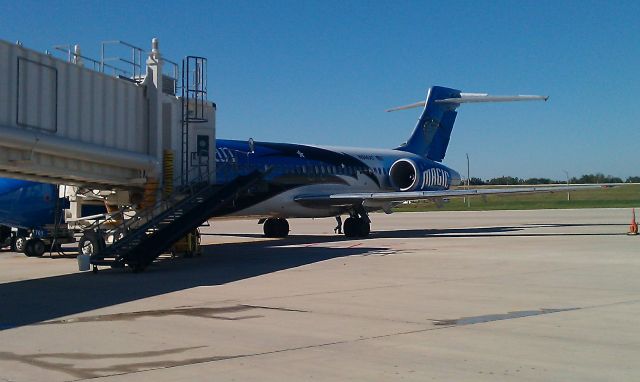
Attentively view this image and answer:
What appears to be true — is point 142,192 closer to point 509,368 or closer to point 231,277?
point 231,277

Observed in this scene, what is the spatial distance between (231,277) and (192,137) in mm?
6294

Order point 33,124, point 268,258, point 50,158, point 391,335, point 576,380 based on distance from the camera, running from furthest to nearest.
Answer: point 268,258
point 50,158
point 33,124
point 391,335
point 576,380

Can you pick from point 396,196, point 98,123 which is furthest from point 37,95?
point 396,196

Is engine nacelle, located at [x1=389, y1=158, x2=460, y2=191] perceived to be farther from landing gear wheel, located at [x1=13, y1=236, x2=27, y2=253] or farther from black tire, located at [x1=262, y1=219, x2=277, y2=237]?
landing gear wheel, located at [x1=13, y1=236, x2=27, y2=253]

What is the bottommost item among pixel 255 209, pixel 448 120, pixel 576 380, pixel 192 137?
pixel 576 380

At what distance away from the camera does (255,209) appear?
26688mm

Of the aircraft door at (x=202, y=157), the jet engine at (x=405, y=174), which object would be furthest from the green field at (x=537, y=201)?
the aircraft door at (x=202, y=157)

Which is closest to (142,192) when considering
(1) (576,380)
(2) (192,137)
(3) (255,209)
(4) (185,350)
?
(2) (192,137)

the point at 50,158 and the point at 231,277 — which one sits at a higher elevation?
the point at 50,158

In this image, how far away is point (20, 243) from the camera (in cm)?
2470

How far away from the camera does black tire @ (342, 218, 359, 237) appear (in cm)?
3066

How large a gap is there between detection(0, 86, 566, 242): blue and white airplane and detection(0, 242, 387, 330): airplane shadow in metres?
3.06

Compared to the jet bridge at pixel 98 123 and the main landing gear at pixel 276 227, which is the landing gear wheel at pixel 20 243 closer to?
the jet bridge at pixel 98 123

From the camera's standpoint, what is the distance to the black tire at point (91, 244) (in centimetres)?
1848
